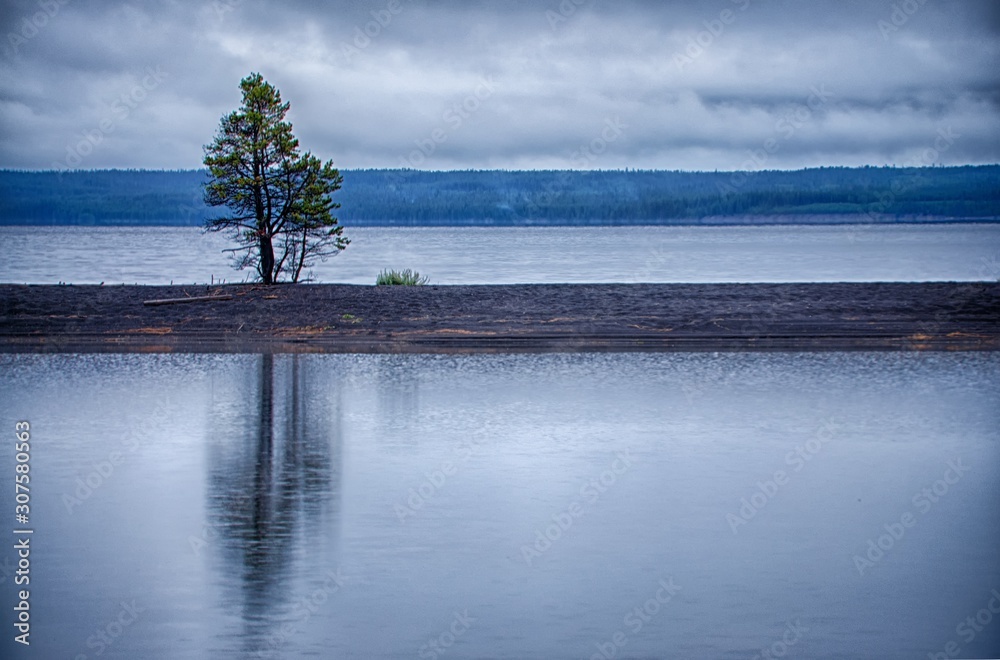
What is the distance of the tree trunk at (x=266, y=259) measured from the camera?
28.6 metres

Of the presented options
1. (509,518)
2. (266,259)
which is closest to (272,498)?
(509,518)

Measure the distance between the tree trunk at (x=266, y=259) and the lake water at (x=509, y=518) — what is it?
11843 millimetres

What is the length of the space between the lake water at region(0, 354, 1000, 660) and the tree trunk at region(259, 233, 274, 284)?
38.9 feet

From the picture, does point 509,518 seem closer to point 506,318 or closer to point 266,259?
point 506,318

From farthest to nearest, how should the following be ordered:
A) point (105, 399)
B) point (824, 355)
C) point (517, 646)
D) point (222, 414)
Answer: point (824, 355) < point (105, 399) < point (222, 414) < point (517, 646)

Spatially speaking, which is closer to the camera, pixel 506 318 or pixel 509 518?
pixel 509 518

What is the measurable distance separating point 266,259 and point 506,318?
23.8ft

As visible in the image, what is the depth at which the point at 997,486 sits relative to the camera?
1077 cm

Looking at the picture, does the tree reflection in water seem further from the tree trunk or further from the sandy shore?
the tree trunk

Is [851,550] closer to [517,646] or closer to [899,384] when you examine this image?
[517,646]

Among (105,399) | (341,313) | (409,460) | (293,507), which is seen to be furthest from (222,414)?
(341,313)

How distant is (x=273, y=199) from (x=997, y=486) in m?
21.2

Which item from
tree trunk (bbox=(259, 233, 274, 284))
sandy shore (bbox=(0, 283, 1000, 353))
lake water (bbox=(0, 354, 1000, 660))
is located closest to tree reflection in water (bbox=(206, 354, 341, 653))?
lake water (bbox=(0, 354, 1000, 660))

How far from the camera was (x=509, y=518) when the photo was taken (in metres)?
9.62
